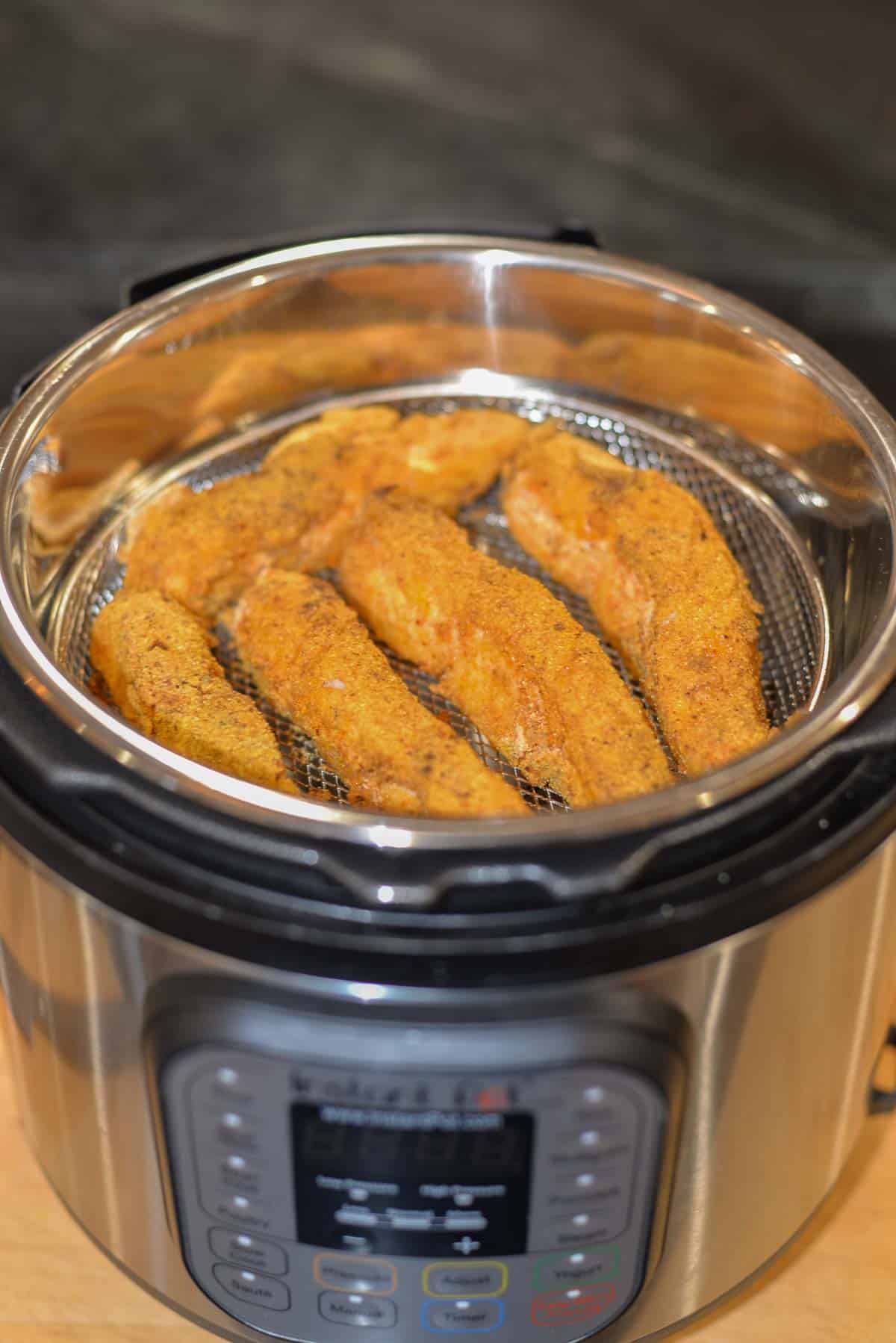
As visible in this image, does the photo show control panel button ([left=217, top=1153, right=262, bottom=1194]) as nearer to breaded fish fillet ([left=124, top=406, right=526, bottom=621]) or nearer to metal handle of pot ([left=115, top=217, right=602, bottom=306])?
breaded fish fillet ([left=124, top=406, right=526, bottom=621])

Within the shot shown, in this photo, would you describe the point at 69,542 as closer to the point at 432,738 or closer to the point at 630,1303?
the point at 432,738

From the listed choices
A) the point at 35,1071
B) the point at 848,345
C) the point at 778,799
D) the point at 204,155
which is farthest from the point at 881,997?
the point at 204,155

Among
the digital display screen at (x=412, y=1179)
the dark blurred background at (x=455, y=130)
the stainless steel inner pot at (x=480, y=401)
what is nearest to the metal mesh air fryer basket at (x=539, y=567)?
the stainless steel inner pot at (x=480, y=401)

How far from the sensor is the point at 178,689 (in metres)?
0.82

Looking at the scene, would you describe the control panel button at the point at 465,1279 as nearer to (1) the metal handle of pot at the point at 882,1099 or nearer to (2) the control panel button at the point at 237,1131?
(2) the control panel button at the point at 237,1131

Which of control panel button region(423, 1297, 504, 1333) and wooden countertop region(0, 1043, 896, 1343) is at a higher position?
control panel button region(423, 1297, 504, 1333)

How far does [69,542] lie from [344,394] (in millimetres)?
238

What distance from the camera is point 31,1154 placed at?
913mm

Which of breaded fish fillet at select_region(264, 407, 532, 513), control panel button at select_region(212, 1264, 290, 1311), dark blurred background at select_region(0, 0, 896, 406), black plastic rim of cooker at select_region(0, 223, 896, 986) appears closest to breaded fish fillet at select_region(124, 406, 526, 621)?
breaded fish fillet at select_region(264, 407, 532, 513)

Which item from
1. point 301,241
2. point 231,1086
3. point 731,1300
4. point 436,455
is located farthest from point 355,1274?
point 301,241

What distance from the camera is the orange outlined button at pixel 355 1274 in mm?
692

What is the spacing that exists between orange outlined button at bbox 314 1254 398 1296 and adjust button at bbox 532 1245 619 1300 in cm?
7

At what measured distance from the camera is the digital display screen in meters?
0.63

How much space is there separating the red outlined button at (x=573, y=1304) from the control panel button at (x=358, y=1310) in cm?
7
